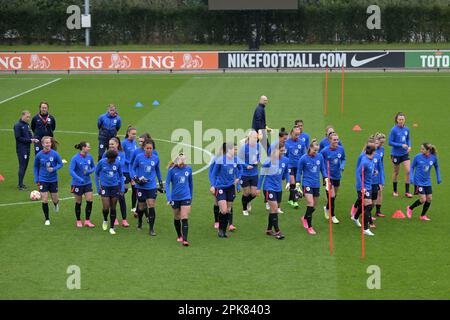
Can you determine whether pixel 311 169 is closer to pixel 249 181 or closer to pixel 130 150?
pixel 249 181

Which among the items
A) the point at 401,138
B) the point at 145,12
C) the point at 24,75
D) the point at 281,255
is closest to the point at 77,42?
the point at 145,12

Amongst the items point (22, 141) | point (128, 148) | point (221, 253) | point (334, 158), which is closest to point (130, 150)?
point (128, 148)

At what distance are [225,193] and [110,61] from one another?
105ft

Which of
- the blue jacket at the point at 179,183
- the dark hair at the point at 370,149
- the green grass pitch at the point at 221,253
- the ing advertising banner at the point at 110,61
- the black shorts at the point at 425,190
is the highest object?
the ing advertising banner at the point at 110,61

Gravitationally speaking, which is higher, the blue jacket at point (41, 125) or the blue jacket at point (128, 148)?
the blue jacket at point (41, 125)

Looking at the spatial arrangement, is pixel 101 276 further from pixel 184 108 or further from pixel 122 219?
pixel 184 108

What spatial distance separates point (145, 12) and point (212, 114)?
3191 cm

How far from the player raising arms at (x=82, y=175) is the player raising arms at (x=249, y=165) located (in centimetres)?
344

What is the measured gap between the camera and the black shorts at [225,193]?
690 inches

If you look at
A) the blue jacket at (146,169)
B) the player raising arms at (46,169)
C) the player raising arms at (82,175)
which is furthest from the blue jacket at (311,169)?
the player raising arms at (46,169)

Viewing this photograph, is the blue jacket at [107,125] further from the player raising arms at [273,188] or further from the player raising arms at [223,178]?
the player raising arms at [273,188]

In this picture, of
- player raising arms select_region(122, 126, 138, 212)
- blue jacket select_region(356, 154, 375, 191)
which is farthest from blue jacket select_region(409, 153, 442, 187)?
player raising arms select_region(122, 126, 138, 212)

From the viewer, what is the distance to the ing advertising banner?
4800cm

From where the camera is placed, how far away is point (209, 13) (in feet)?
204
